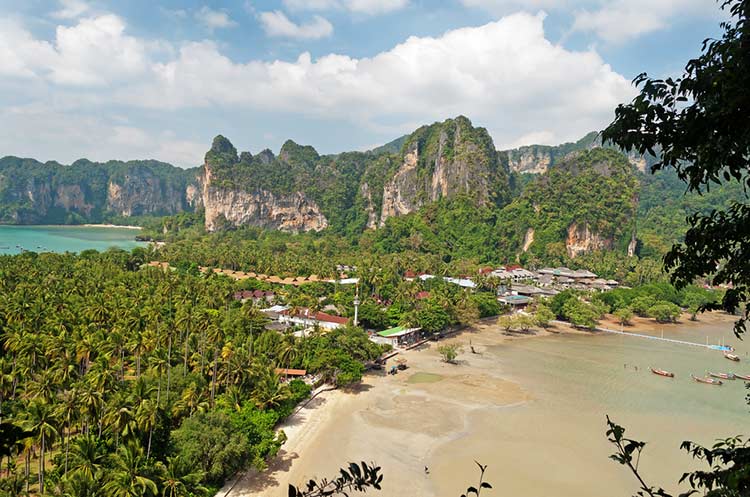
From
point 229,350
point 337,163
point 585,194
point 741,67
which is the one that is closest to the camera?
point 741,67

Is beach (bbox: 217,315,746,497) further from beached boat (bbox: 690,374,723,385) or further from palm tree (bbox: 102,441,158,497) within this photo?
palm tree (bbox: 102,441,158,497)

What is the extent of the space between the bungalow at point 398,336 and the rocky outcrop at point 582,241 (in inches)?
2550

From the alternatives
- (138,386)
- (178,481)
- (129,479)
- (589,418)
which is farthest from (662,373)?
(129,479)

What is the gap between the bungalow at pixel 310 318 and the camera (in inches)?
1972

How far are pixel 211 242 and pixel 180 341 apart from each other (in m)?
89.6

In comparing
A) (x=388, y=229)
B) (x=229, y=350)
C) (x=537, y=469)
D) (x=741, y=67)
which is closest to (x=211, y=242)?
(x=388, y=229)

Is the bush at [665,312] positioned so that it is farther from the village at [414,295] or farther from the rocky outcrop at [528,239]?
the rocky outcrop at [528,239]

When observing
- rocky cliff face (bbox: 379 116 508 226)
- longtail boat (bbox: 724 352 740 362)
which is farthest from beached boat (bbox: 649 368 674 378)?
rocky cliff face (bbox: 379 116 508 226)

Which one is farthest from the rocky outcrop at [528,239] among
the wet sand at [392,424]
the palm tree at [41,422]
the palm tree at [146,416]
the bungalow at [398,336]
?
the palm tree at [41,422]

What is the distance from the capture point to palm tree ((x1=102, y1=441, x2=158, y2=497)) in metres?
16.2

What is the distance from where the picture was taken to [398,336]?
48.7 m

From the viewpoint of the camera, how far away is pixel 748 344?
5422 cm

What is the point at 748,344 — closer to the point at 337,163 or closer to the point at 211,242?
the point at 211,242

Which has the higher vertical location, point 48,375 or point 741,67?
point 741,67
